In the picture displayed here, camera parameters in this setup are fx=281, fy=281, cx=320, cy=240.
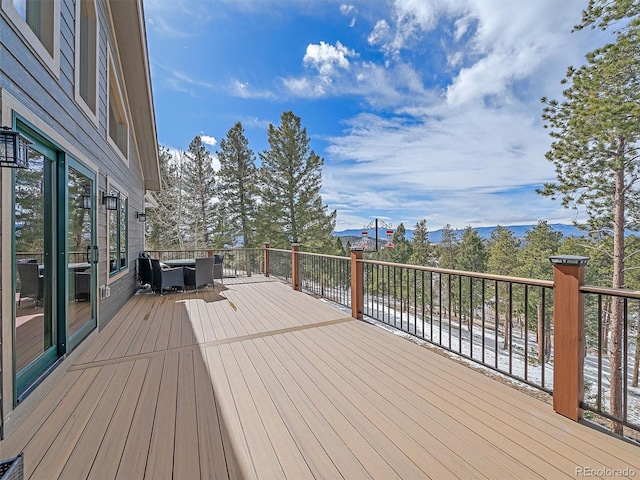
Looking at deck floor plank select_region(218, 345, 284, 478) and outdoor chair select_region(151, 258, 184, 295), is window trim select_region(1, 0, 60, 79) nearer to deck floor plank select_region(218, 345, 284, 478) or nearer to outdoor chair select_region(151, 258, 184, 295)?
deck floor plank select_region(218, 345, 284, 478)

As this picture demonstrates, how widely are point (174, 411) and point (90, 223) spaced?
280 cm

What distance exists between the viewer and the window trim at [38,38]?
1860 mm

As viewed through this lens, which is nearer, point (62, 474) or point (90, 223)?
point (62, 474)

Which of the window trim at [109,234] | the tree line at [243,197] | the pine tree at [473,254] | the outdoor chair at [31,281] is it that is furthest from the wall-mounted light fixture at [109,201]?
the pine tree at [473,254]

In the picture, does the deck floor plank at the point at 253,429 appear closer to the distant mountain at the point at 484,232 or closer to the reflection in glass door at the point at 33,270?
the reflection in glass door at the point at 33,270

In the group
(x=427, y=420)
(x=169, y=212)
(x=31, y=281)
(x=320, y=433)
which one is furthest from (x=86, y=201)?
(x=169, y=212)

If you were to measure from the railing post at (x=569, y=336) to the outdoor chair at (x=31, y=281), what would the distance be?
387 cm

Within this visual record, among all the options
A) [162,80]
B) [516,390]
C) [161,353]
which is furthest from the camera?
[162,80]

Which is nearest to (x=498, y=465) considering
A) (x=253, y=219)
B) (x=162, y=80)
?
(x=162, y=80)

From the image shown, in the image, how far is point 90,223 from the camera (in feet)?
11.6

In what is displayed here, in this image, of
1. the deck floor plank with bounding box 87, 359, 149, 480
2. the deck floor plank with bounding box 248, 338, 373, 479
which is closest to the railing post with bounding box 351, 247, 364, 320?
the deck floor plank with bounding box 248, 338, 373, 479

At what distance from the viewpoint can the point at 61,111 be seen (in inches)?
106

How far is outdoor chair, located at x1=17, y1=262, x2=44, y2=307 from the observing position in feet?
6.89

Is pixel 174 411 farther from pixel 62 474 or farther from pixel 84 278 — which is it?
pixel 84 278
